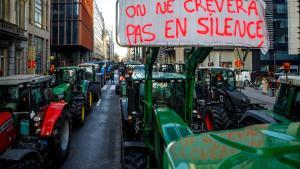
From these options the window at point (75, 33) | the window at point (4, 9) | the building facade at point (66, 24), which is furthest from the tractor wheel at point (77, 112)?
the window at point (75, 33)

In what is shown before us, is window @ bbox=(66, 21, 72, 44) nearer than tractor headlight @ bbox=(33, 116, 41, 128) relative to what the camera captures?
No

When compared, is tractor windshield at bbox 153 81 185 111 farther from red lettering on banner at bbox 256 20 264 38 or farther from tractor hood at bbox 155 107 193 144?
red lettering on banner at bbox 256 20 264 38

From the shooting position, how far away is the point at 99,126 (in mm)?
12570

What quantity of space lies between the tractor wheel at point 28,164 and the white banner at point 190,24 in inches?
107

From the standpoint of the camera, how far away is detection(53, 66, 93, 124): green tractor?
12.2 metres

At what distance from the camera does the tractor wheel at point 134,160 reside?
17.8 feet

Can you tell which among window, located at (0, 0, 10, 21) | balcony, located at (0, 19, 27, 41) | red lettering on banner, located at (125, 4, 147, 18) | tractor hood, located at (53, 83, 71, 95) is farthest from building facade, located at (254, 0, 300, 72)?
red lettering on banner, located at (125, 4, 147, 18)

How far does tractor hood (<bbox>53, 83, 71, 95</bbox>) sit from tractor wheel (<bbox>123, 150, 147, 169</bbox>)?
24.9 ft

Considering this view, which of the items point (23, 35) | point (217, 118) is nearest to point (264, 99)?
point (217, 118)

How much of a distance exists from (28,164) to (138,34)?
2.92 m

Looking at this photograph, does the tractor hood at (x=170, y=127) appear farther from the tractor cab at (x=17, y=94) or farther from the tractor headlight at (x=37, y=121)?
the tractor cab at (x=17, y=94)

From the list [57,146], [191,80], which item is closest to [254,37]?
[191,80]

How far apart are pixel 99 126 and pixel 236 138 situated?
34.5 feet

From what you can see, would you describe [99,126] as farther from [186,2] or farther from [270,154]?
[270,154]
